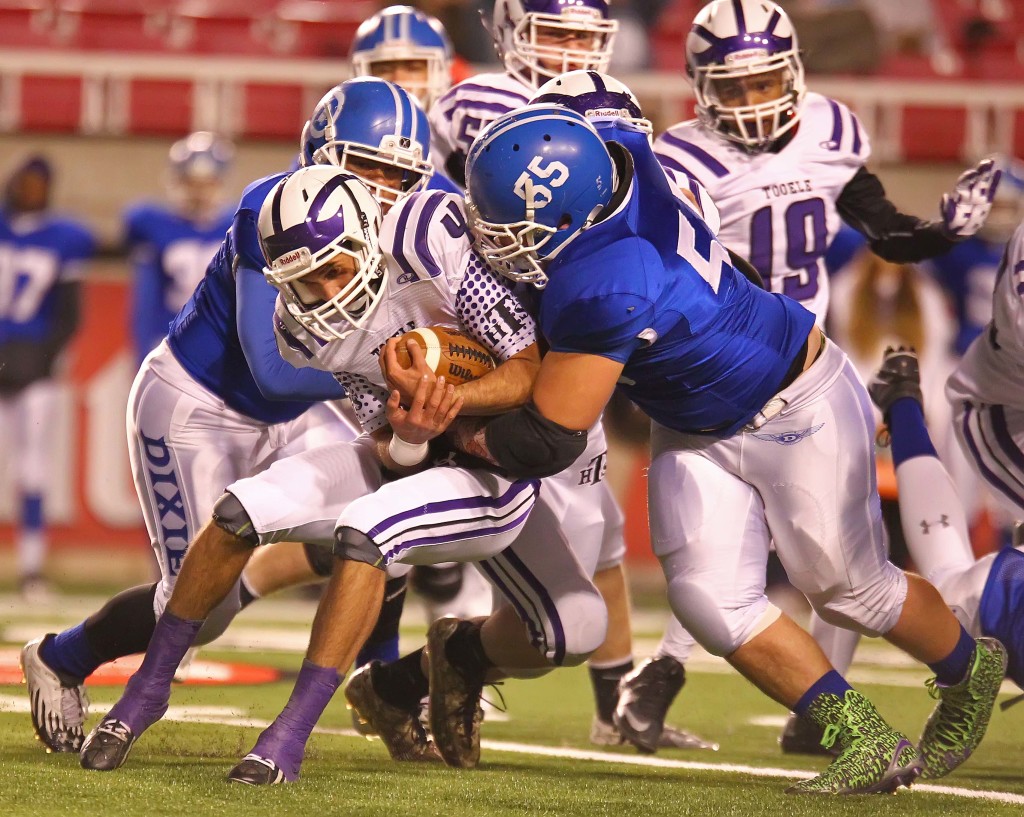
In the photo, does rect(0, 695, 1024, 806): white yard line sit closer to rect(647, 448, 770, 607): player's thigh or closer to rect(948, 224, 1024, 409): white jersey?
rect(647, 448, 770, 607): player's thigh

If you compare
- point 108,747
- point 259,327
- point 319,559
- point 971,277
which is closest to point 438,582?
point 319,559

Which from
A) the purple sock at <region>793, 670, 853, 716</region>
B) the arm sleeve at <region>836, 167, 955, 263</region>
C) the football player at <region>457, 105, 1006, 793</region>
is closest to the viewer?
the football player at <region>457, 105, 1006, 793</region>

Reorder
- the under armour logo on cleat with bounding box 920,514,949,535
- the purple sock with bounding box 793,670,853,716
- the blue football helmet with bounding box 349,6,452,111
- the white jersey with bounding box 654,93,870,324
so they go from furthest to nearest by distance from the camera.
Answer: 1. the blue football helmet with bounding box 349,6,452,111
2. the white jersey with bounding box 654,93,870,324
3. the under armour logo on cleat with bounding box 920,514,949,535
4. the purple sock with bounding box 793,670,853,716

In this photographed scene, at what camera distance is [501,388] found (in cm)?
323

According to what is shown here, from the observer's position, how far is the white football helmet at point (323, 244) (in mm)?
3275

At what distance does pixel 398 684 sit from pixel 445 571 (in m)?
1.22

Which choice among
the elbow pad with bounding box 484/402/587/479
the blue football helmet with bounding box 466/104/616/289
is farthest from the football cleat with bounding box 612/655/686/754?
the blue football helmet with bounding box 466/104/616/289

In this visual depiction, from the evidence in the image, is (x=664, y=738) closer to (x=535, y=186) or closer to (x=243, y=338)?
(x=243, y=338)

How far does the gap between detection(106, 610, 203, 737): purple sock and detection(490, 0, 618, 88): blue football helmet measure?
2.07m

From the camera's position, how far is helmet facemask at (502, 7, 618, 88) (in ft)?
15.5

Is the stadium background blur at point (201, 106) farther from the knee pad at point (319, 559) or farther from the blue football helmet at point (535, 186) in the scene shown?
the blue football helmet at point (535, 186)

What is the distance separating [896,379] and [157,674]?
1943 mm

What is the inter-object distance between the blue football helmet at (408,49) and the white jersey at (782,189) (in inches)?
34.5

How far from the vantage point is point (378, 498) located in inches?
129
